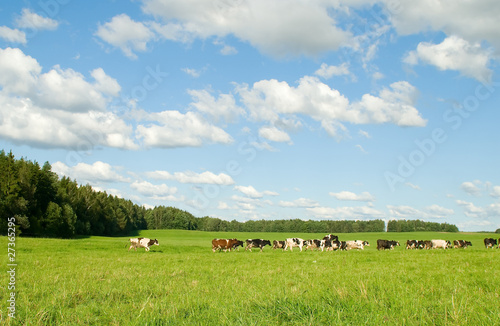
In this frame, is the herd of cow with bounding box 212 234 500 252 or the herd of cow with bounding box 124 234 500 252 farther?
the herd of cow with bounding box 212 234 500 252

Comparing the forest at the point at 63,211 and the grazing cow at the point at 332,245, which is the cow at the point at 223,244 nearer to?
the grazing cow at the point at 332,245

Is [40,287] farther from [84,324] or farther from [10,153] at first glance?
[10,153]

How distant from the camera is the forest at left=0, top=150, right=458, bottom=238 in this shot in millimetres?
54000

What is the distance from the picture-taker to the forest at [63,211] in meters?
54.0

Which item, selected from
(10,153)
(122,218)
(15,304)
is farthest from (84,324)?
(122,218)

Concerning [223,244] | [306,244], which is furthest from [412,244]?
[223,244]

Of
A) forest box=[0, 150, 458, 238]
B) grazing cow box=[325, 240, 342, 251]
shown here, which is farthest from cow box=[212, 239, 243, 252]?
forest box=[0, 150, 458, 238]

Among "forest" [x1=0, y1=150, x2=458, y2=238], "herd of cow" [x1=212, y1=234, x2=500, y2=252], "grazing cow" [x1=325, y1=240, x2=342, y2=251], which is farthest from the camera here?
"forest" [x1=0, y1=150, x2=458, y2=238]

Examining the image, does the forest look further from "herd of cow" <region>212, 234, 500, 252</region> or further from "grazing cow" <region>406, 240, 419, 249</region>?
"grazing cow" <region>406, 240, 419, 249</region>

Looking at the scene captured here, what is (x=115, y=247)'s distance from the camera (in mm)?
35875

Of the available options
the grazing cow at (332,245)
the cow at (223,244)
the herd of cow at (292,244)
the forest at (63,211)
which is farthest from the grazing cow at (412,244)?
the forest at (63,211)

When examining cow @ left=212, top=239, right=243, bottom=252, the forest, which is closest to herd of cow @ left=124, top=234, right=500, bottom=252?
cow @ left=212, top=239, right=243, bottom=252

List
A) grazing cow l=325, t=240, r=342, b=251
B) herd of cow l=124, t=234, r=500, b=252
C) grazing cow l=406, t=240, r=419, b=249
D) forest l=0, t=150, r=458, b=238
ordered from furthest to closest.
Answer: forest l=0, t=150, r=458, b=238 → grazing cow l=406, t=240, r=419, b=249 → grazing cow l=325, t=240, r=342, b=251 → herd of cow l=124, t=234, r=500, b=252

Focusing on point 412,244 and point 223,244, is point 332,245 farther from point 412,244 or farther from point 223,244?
point 412,244
